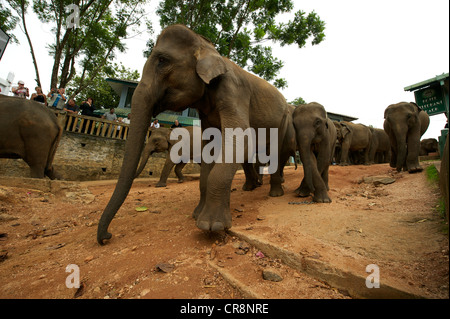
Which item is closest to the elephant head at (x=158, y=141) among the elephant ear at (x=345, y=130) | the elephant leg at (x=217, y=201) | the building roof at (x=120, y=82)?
the elephant leg at (x=217, y=201)

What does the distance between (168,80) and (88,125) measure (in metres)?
9.41

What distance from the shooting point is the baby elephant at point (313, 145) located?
3709mm

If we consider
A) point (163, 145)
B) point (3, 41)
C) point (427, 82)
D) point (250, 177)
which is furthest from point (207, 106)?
point (427, 82)

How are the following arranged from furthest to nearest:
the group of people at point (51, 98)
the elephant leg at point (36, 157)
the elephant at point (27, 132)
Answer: the group of people at point (51, 98) < the elephant leg at point (36, 157) < the elephant at point (27, 132)

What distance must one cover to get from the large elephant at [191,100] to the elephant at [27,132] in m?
3.98

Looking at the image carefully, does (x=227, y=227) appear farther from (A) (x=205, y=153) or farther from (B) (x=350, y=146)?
(B) (x=350, y=146)

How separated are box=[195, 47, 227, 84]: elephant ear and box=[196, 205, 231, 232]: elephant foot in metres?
1.44

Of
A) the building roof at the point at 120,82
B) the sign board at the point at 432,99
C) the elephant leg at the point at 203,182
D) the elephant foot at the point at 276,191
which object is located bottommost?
the elephant foot at the point at 276,191

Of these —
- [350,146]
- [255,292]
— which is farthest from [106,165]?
[350,146]

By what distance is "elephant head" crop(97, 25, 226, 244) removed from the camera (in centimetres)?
249

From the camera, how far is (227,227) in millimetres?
2264

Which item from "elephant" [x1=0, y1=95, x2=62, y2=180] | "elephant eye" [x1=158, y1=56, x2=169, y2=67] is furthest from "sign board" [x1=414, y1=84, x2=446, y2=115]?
"elephant" [x1=0, y1=95, x2=62, y2=180]

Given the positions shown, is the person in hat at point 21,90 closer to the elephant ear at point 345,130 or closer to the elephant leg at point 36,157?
the elephant leg at point 36,157

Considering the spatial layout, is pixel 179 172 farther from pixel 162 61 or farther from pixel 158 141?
pixel 162 61
